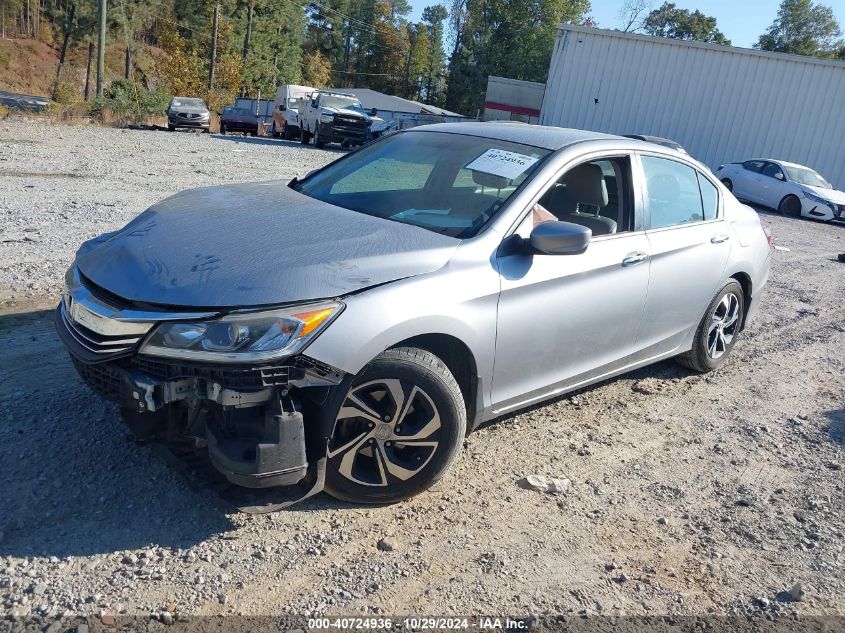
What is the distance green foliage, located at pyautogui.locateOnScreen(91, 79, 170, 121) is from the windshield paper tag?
2976 centimetres

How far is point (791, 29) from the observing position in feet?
269

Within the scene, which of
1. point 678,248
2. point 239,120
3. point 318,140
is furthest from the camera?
point 239,120

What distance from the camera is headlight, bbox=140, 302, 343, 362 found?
9.23 feet

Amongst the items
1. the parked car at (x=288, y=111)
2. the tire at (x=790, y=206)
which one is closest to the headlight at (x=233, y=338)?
the tire at (x=790, y=206)

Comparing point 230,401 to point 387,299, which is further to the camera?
point 387,299

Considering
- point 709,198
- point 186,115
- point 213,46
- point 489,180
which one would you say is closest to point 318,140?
point 186,115

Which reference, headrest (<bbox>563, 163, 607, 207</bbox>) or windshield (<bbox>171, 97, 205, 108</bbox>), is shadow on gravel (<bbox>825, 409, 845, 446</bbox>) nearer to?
headrest (<bbox>563, 163, 607, 207</bbox>)

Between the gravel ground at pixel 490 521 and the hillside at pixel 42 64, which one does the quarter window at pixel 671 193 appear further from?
the hillside at pixel 42 64

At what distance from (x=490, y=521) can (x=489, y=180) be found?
1.79 metres

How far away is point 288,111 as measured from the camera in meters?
32.6

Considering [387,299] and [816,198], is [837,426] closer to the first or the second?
[387,299]

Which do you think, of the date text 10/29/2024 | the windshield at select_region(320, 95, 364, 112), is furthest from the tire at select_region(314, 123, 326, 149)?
the date text 10/29/2024

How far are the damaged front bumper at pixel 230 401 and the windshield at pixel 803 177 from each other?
2017 cm

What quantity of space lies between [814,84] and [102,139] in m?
22.6
